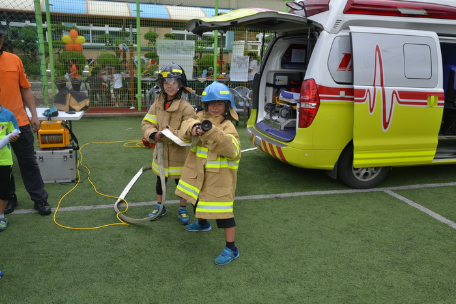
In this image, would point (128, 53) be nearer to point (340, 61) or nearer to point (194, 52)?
point (194, 52)

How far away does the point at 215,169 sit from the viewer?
10.0 ft

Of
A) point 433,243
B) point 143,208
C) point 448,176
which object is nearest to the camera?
point 433,243

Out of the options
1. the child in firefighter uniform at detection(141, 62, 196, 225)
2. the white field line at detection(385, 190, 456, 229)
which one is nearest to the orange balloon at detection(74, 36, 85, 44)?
the child in firefighter uniform at detection(141, 62, 196, 225)

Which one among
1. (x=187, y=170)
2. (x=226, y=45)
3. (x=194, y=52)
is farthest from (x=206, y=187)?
(x=226, y=45)

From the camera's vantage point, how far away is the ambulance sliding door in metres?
4.40

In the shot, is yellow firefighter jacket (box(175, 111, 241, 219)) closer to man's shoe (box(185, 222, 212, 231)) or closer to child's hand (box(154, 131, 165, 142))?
child's hand (box(154, 131, 165, 142))

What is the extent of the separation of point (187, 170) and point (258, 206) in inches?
56.2

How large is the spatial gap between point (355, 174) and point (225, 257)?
8.07ft

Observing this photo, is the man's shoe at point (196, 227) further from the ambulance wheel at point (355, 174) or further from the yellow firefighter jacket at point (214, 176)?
the ambulance wheel at point (355, 174)

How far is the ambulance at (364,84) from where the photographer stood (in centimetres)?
439

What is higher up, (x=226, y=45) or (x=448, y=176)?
(x=226, y=45)

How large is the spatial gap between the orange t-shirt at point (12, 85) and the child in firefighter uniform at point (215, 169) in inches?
74.0

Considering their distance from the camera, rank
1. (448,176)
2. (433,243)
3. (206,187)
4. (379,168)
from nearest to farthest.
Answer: (206,187) → (433,243) → (379,168) → (448,176)

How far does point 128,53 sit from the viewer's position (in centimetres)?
1037
